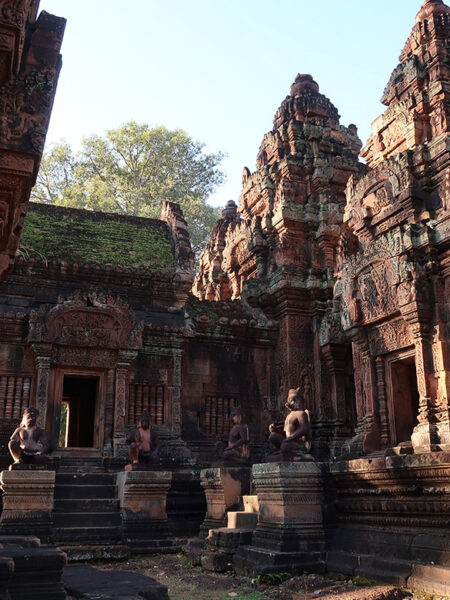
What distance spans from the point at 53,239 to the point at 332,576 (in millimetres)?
10040

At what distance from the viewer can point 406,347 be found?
9.53 metres

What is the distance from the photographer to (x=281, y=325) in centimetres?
1452

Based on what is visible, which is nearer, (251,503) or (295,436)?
(295,436)

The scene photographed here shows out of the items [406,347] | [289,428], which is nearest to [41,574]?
[289,428]

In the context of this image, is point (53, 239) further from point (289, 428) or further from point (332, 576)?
point (332, 576)

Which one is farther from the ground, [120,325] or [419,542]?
[120,325]

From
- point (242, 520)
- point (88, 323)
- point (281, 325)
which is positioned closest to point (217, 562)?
point (242, 520)

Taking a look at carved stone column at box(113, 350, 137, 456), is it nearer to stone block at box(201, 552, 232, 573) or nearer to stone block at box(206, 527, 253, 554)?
stone block at box(206, 527, 253, 554)

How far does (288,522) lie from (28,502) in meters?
3.99

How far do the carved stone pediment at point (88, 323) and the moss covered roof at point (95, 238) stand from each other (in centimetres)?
113

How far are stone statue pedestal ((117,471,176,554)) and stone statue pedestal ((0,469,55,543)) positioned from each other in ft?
4.19

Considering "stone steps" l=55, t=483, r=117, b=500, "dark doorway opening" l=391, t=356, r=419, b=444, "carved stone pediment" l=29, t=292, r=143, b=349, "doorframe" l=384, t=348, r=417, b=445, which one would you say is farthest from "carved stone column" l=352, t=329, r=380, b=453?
"carved stone pediment" l=29, t=292, r=143, b=349

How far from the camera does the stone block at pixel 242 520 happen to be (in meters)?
8.25

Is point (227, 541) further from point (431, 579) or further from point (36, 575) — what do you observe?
point (36, 575)
